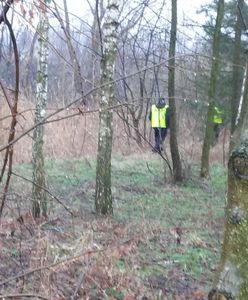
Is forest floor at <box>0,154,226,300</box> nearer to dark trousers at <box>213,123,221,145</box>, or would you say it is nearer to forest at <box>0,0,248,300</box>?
forest at <box>0,0,248,300</box>

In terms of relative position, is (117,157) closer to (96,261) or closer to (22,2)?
(96,261)

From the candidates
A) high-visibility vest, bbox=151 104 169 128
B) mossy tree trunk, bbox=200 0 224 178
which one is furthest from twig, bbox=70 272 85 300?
high-visibility vest, bbox=151 104 169 128

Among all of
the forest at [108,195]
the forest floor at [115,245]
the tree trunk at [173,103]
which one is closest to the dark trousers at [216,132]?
the forest at [108,195]

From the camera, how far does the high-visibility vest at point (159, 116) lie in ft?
56.1

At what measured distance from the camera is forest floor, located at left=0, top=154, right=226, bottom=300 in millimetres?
5172

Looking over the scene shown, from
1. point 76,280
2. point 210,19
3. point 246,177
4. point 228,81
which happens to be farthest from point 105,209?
point 210,19

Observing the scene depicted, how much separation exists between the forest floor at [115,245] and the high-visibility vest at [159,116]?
13.1 feet

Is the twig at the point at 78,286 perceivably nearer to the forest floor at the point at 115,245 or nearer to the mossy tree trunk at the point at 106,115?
the forest floor at the point at 115,245

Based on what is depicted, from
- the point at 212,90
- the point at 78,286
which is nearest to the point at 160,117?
the point at 212,90

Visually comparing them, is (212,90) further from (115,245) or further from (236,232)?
(236,232)

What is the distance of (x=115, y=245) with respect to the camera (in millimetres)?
6512

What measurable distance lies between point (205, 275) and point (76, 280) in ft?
5.17

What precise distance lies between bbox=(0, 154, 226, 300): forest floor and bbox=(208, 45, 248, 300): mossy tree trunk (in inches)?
50.2

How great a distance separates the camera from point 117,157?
59.9 feet
